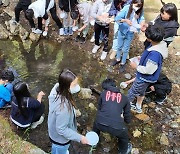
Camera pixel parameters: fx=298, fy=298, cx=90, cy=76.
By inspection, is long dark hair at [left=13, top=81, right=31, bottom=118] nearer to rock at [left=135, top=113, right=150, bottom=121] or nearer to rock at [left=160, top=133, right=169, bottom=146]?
rock at [left=135, top=113, right=150, bottom=121]

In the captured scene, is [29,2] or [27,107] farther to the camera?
[29,2]

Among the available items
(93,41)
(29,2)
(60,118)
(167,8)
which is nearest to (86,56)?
(93,41)

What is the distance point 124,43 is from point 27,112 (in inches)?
105

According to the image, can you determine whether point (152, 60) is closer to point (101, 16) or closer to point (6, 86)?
point (101, 16)

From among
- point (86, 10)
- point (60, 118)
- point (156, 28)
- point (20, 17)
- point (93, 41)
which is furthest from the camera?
point (20, 17)

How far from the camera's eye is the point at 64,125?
11.6ft

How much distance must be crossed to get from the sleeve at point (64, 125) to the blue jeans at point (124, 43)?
10.4 feet

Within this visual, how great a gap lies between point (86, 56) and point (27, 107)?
2.77m

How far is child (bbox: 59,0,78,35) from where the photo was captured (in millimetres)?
7082

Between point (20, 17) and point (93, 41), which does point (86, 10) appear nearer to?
point (93, 41)

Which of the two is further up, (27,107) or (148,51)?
(148,51)

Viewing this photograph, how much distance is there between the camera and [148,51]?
4742 millimetres

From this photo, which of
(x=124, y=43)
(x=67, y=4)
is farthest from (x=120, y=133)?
(x=67, y=4)

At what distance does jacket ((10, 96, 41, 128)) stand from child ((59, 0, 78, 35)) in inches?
120
